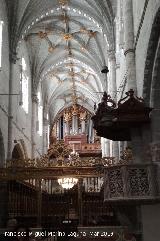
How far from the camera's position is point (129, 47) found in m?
13.3

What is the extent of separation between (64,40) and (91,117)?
62.6ft

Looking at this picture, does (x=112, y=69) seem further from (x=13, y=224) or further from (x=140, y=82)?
(x=13, y=224)

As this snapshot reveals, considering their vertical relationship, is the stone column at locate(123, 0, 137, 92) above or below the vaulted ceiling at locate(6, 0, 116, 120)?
below

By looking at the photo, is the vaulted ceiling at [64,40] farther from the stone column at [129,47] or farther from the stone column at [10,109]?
the stone column at [129,47]

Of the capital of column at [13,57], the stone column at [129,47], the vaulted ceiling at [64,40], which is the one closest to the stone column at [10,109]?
the capital of column at [13,57]

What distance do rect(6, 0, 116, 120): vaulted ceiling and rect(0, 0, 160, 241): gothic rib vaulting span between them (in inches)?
2.6

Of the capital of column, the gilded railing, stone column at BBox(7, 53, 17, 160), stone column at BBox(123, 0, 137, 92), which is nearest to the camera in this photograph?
the gilded railing

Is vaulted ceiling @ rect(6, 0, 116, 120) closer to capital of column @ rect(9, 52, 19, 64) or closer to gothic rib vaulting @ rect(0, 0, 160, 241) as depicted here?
gothic rib vaulting @ rect(0, 0, 160, 241)

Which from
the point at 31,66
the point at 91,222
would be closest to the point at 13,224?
the point at 91,222

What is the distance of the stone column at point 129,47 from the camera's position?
12.8 meters

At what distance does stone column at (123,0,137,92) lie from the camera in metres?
12.8

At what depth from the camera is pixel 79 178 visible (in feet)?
51.3

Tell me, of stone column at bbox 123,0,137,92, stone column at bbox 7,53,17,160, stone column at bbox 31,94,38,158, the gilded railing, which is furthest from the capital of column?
the gilded railing

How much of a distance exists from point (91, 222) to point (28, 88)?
13140mm
